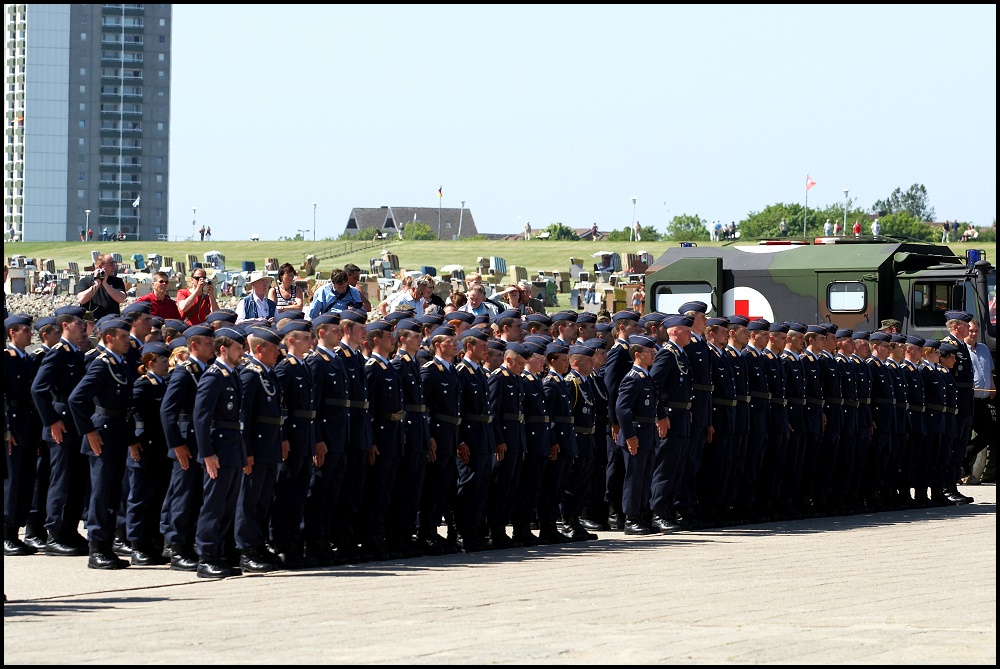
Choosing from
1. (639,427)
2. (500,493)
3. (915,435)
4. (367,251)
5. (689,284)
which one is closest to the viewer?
(500,493)

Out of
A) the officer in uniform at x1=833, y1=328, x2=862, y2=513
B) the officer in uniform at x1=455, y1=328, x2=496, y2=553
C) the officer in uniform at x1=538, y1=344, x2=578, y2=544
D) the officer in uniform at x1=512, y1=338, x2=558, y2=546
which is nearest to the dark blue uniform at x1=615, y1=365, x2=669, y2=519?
the officer in uniform at x1=538, y1=344, x2=578, y2=544

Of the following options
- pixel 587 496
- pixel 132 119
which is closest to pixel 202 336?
pixel 587 496

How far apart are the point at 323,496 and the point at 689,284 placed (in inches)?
418

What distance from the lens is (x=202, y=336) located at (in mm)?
11172

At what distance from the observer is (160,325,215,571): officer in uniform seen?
10.8 meters

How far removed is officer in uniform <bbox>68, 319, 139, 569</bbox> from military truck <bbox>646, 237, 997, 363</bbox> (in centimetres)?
1062

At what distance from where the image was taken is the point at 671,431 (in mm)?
13922

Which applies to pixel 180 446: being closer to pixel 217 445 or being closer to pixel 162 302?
pixel 217 445

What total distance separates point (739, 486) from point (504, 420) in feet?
10.3

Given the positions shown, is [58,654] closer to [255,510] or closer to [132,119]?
[255,510]

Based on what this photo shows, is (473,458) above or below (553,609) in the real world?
above

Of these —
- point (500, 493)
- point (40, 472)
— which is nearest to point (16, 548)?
point (40, 472)

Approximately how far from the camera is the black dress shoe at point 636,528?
13750mm

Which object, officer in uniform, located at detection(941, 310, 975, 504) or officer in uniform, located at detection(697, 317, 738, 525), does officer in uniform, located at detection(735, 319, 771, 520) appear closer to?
officer in uniform, located at detection(697, 317, 738, 525)
